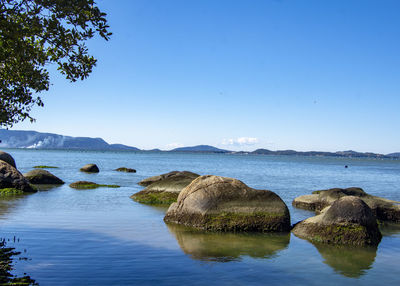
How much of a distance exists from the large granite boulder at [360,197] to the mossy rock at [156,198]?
315 inches

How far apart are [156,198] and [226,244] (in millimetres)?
11221

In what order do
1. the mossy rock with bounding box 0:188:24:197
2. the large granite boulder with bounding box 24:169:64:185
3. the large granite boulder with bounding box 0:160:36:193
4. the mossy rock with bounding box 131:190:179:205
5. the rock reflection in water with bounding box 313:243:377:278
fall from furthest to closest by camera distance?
1. the large granite boulder with bounding box 24:169:64:185
2. the large granite boulder with bounding box 0:160:36:193
3. the mossy rock with bounding box 0:188:24:197
4. the mossy rock with bounding box 131:190:179:205
5. the rock reflection in water with bounding box 313:243:377:278

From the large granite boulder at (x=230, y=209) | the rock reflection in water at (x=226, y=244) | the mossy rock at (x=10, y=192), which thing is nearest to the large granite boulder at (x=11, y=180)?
the mossy rock at (x=10, y=192)

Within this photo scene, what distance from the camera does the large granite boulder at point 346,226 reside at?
547 inches

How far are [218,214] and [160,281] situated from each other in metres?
6.80

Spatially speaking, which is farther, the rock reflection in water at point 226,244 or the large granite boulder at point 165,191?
the large granite boulder at point 165,191

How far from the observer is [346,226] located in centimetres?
1415

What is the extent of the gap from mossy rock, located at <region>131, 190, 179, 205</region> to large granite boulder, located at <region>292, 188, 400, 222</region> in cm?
800

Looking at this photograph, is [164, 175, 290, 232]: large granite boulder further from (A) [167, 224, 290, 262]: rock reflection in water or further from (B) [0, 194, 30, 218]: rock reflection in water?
(B) [0, 194, 30, 218]: rock reflection in water

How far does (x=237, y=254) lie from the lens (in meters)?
12.0

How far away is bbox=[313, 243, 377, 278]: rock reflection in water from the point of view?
1087 cm

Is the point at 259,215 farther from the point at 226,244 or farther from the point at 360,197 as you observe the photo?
the point at 360,197

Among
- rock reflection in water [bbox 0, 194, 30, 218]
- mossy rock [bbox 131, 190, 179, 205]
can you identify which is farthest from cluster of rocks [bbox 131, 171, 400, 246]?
rock reflection in water [bbox 0, 194, 30, 218]

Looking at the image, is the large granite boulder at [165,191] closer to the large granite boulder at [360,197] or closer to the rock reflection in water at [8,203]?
the rock reflection in water at [8,203]
